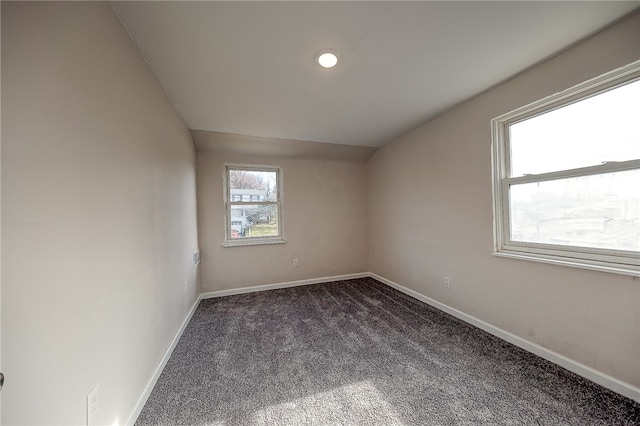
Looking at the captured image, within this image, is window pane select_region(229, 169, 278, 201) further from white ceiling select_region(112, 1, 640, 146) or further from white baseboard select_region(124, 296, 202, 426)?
white baseboard select_region(124, 296, 202, 426)

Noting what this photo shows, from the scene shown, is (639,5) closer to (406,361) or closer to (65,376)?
(406,361)

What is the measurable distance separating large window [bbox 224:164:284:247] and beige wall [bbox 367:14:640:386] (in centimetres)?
175

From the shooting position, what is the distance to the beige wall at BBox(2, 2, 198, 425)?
2.24 feet

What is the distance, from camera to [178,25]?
50.9 inches

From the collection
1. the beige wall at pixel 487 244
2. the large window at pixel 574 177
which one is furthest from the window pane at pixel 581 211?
the beige wall at pixel 487 244

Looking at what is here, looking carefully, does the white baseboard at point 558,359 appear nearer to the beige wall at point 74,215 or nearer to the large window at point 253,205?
the large window at point 253,205

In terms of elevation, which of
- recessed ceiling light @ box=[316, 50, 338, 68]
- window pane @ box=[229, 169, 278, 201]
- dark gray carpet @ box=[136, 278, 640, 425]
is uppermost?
recessed ceiling light @ box=[316, 50, 338, 68]

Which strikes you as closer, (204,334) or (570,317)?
(570,317)

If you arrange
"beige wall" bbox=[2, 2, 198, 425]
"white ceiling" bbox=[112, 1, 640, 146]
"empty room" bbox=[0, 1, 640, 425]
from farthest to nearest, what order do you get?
"white ceiling" bbox=[112, 1, 640, 146]
"empty room" bbox=[0, 1, 640, 425]
"beige wall" bbox=[2, 2, 198, 425]

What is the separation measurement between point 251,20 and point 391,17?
2.65 ft

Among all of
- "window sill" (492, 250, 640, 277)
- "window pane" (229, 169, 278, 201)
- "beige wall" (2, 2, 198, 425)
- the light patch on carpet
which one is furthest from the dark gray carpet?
"window pane" (229, 169, 278, 201)

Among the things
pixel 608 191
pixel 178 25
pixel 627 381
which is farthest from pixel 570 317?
pixel 178 25

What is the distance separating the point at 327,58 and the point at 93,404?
2.30 meters

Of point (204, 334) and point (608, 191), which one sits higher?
point (608, 191)
